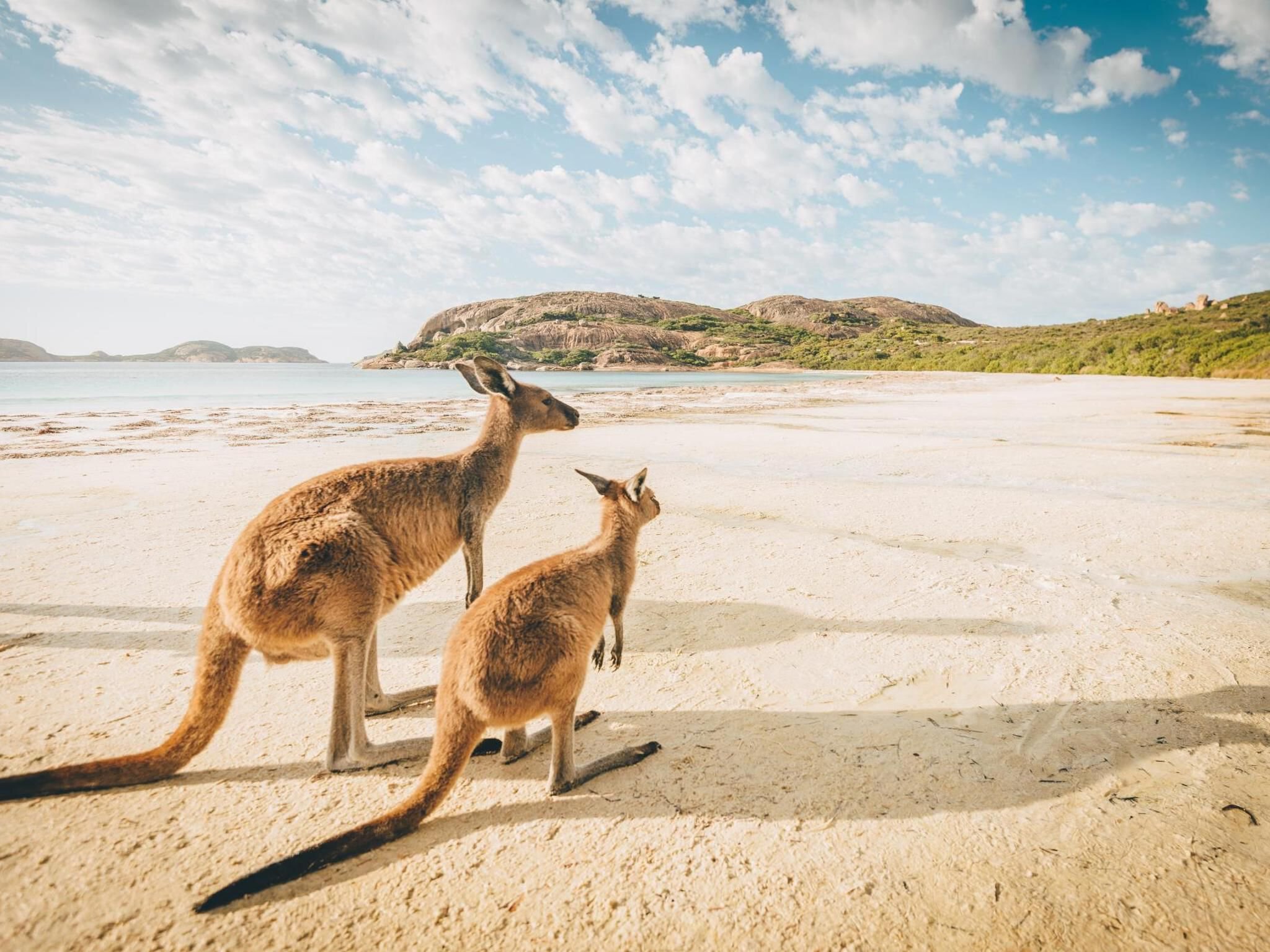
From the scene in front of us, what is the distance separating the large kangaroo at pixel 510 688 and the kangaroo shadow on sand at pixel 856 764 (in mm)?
150

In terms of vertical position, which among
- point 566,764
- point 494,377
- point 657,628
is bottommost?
point 657,628

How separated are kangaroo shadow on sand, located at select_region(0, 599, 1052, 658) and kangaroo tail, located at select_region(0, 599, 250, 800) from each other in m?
1.40

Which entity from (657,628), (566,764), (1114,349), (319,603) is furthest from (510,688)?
(1114,349)

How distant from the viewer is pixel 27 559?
16.5ft

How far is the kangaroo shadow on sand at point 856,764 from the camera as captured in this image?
2.22 meters

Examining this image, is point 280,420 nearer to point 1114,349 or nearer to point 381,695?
point 381,695

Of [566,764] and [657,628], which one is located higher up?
[566,764]

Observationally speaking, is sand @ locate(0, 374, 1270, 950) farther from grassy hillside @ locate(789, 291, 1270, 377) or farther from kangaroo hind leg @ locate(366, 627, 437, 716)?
grassy hillside @ locate(789, 291, 1270, 377)

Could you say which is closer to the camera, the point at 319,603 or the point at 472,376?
the point at 319,603

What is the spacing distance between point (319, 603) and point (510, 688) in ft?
2.89

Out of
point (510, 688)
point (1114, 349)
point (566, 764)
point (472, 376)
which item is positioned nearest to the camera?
point (510, 688)

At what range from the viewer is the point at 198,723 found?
2256 mm

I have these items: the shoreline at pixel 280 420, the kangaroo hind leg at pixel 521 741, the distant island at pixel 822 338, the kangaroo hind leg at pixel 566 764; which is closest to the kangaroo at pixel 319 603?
the kangaroo hind leg at pixel 521 741

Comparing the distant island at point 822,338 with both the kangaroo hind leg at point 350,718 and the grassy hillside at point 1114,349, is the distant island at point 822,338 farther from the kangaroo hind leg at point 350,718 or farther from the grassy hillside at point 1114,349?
the kangaroo hind leg at point 350,718
